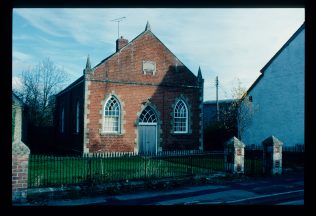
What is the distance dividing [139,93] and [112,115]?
2718 millimetres

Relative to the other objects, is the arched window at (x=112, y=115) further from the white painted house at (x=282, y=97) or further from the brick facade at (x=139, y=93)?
the white painted house at (x=282, y=97)

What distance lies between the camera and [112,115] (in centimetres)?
2086

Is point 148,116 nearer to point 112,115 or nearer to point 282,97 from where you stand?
point 112,115

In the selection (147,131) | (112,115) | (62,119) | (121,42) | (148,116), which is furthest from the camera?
(62,119)

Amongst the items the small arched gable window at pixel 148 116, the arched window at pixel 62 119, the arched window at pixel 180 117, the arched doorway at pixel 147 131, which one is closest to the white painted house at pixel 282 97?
the arched window at pixel 180 117

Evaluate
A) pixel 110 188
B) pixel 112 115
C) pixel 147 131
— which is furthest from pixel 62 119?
pixel 110 188

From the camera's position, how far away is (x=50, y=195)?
29.0ft

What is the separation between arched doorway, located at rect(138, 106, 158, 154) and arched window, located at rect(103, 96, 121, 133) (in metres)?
1.84

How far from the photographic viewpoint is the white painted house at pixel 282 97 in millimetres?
20969

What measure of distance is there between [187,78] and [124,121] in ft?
21.7

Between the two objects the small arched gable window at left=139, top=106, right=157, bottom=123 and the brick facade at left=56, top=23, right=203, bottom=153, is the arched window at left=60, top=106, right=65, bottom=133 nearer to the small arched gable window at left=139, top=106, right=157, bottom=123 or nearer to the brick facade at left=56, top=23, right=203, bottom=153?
the brick facade at left=56, top=23, right=203, bottom=153
